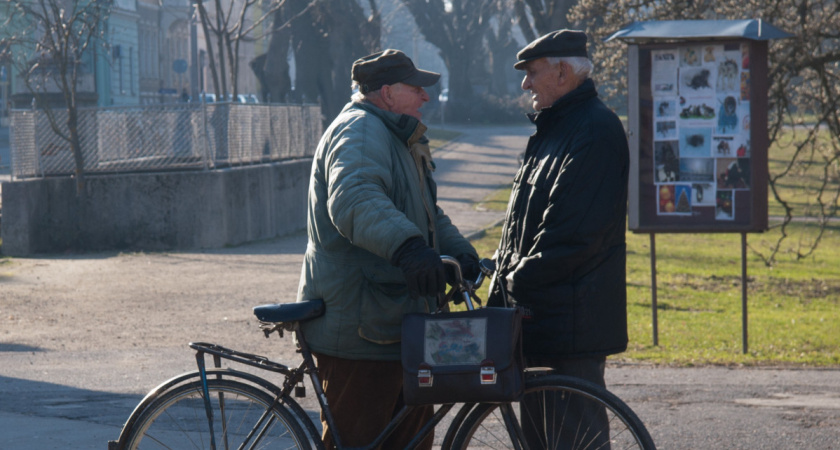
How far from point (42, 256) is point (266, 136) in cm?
438

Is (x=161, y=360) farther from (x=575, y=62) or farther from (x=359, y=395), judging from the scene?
(x=575, y=62)

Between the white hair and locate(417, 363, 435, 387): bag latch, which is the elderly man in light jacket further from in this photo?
the white hair

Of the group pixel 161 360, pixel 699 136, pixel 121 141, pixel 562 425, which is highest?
pixel 121 141

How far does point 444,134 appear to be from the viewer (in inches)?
1687

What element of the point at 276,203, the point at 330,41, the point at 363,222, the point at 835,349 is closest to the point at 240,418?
the point at 363,222

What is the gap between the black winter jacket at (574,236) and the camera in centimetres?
355

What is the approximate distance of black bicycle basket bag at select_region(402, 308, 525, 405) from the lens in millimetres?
3277

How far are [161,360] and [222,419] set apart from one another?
3.79 m

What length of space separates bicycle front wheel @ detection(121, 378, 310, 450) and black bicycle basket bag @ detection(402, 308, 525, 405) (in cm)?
53

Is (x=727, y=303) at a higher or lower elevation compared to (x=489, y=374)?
lower

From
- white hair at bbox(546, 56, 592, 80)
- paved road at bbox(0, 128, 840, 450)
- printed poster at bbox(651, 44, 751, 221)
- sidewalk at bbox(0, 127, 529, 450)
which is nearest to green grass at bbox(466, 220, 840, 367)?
Result: paved road at bbox(0, 128, 840, 450)

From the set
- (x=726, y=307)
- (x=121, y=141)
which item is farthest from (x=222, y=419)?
(x=121, y=141)

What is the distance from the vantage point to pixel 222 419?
3.67 m

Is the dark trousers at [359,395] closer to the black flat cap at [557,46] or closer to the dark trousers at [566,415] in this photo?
the dark trousers at [566,415]
